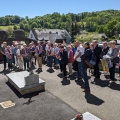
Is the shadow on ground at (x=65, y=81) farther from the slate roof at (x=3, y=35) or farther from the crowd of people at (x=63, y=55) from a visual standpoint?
the slate roof at (x=3, y=35)

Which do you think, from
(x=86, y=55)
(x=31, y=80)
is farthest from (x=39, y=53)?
(x=86, y=55)

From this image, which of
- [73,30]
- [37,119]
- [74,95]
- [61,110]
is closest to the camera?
[37,119]

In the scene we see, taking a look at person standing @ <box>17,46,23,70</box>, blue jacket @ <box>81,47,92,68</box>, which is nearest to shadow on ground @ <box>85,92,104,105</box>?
blue jacket @ <box>81,47,92,68</box>

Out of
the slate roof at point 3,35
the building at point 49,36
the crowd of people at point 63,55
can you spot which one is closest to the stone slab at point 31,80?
the crowd of people at point 63,55

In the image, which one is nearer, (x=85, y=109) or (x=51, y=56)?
(x=85, y=109)

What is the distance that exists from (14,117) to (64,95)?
244 cm

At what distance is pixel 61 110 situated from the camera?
20.6 ft

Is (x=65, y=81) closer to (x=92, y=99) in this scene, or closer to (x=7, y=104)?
(x=92, y=99)

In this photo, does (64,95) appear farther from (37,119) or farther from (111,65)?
(111,65)

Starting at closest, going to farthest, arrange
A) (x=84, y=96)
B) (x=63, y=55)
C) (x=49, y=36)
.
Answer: (x=84, y=96), (x=63, y=55), (x=49, y=36)

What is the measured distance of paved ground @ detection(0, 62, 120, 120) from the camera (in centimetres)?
617

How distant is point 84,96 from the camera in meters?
7.44

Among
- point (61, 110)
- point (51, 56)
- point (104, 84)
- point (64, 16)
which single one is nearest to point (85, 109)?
point (61, 110)

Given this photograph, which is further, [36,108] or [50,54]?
[50,54]
